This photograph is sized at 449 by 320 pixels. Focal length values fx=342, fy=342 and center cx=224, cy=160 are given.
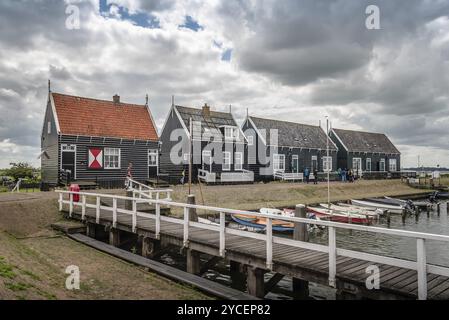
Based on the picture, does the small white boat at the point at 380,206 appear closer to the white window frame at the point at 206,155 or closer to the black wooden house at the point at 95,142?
the white window frame at the point at 206,155

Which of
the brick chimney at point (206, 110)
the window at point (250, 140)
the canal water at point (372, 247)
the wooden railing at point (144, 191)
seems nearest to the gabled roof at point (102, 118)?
the brick chimney at point (206, 110)

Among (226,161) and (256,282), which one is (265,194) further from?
(256,282)

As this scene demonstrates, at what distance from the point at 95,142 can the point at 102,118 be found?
277cm

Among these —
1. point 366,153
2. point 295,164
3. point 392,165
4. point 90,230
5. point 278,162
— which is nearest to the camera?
point 90,230

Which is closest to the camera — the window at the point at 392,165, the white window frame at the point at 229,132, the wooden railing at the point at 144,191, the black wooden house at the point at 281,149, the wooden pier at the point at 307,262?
the wooden pier at the point at 307,262

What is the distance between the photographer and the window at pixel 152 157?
1254 inches

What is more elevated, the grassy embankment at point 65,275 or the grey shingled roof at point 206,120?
the grey shingled roof at point 206,120

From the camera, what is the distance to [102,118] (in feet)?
98.5

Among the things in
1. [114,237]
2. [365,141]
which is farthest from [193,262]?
[365,141]

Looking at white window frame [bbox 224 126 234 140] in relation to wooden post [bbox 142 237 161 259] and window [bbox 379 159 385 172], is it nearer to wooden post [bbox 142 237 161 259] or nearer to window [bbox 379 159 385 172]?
wooden post [bbox 142 237 161 259]

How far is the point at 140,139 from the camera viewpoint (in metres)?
30.9

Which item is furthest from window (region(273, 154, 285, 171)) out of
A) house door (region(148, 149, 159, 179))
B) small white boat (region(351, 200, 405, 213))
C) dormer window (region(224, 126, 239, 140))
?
house door (region(148, 149, 159, 179))
